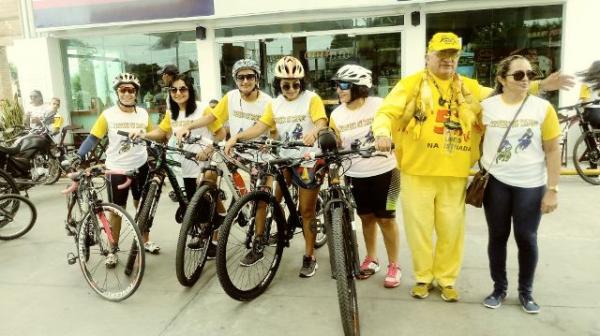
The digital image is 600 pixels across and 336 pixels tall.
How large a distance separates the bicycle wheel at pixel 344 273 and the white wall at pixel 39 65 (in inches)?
388

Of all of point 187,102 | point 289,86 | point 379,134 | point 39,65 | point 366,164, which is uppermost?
point 39,65

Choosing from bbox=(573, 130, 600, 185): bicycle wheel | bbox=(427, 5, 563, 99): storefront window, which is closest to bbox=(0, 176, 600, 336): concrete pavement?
bbox=(573, 130, 600, 185): bicycle wheel

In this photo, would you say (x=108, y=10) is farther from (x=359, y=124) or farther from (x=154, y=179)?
(x=359, y=124)

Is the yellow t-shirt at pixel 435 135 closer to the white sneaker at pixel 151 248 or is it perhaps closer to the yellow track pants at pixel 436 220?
the yellow track pants at pixel 436 220

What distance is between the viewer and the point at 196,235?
12.2 ft

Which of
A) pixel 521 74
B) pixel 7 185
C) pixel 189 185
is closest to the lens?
pixel 521 74

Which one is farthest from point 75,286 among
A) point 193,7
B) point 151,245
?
point 193,7

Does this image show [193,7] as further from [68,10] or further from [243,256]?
[243,256]

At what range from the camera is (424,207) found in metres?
3.29

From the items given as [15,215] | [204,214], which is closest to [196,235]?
[204,214]

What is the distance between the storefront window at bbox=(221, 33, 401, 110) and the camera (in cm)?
932

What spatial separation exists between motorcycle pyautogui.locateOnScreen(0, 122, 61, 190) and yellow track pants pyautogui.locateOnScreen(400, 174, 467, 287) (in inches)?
220

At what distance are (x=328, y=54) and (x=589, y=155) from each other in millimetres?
5038

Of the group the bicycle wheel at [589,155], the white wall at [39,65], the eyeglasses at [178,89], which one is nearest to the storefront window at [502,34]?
the bicycle wheel at [589,155]
